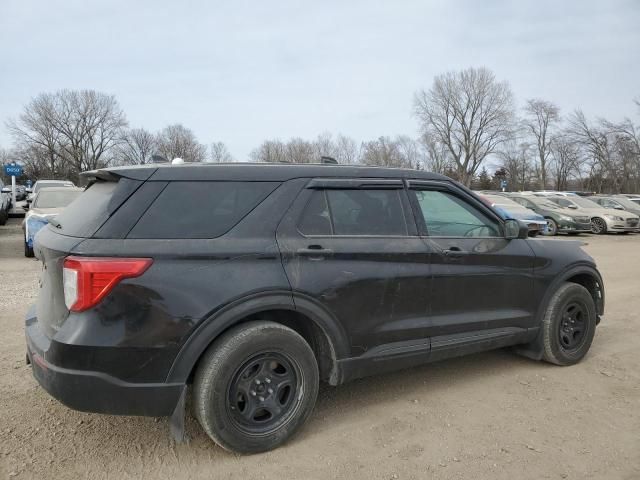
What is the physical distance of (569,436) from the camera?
128 inches

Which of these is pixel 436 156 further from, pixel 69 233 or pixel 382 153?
pixel 69 233

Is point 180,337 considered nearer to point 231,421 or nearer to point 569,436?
point 231,421

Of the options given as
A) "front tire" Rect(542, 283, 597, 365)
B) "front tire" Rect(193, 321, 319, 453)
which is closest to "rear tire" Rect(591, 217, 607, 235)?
"front tire" Rect(542, 283, 597, 365)

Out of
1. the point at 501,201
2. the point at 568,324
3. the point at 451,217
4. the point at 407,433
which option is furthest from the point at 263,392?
the point at 501,201

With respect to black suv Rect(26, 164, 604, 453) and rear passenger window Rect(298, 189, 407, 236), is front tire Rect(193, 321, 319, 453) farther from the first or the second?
rear passenger window Rect(298, 189, 407, 236)

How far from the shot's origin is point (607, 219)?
1997 centimetres

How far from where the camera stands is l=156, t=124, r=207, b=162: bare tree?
6393 cm

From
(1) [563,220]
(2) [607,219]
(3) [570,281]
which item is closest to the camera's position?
(3) [570,281]

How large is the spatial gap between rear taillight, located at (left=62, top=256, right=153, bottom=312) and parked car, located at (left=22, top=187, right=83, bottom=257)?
740 cm

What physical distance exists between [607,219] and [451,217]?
1929cm

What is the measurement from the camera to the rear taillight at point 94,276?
8.57 feet

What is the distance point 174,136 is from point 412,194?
6860 centimetres

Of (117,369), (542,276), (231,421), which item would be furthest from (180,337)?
(542,276)

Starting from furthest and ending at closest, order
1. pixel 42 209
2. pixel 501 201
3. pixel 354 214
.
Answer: pixel 501 201, pixel 42 209, pixel 354 214
